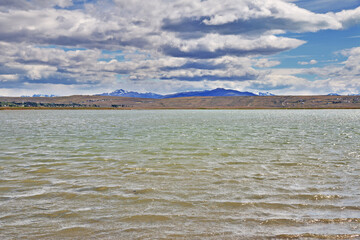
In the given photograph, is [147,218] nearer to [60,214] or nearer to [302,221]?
[60,214]

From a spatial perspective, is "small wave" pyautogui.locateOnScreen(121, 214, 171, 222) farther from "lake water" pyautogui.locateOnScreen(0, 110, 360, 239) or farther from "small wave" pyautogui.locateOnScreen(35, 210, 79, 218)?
"small wave" pyautogui.locateOnScreen(35, 210, 79, 218)

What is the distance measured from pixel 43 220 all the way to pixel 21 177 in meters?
7.23

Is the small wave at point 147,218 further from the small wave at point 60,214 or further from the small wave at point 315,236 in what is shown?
the small wave at point 315,236

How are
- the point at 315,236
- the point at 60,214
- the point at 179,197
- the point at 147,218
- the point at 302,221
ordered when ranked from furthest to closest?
the point at 179,197, the point at 60,214, the point at 147,218, the point at 302,221, the point at 315,236

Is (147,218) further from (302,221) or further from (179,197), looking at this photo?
(302,221)

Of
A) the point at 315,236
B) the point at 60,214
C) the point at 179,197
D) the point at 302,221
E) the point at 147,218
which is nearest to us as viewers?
the point at 315,236

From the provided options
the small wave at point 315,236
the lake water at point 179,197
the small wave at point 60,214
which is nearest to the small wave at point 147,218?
the lake water at point 179,197

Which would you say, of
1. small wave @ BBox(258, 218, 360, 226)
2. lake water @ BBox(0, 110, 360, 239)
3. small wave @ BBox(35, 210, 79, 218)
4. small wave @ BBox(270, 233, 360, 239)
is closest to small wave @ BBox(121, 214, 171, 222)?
lake water @ BBox(0, 110, 360, 239)

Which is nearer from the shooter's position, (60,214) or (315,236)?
(315,236)

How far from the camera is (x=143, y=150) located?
25.5 metres

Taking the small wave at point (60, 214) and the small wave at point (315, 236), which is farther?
the small wave at point (60, 214)

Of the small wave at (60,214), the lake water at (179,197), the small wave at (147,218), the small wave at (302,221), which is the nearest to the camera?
the lake water at (179,197)

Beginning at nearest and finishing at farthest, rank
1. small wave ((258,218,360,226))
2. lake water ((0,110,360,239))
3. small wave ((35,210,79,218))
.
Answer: lake water ((0,110,360,239))
small wave ((258,218,360,226))
small wave ((35,210,79,218))

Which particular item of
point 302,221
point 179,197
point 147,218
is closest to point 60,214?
point 147,218
